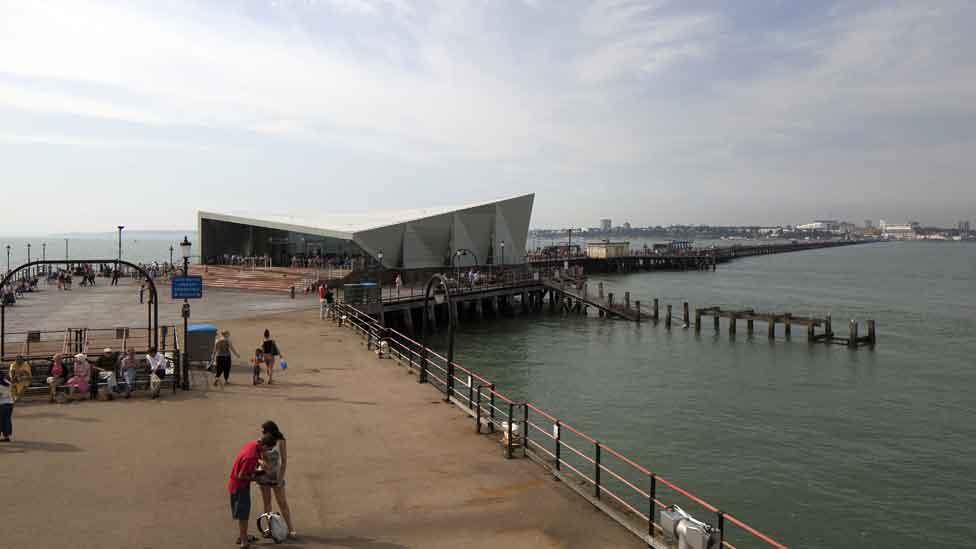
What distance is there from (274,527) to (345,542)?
83 cm

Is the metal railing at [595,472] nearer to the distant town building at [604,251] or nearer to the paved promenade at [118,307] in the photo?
the paved promenade at [118,307]

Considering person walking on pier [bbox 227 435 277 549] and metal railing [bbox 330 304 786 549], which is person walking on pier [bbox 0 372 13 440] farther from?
metal railing [bbox 330 304 786 549]

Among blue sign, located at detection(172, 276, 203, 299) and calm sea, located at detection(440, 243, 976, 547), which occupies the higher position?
blue sign, located at detection(172, 276, 203, 299)

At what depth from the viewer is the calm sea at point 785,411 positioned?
1452cm

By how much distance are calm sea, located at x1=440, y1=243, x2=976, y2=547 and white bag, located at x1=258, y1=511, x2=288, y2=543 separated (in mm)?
9410

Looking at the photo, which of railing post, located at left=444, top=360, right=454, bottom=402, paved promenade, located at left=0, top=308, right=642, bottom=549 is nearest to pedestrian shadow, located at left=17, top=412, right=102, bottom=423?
paved promenade, located at left=0, top=308, right=642, bottom=549

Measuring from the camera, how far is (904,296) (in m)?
65.8


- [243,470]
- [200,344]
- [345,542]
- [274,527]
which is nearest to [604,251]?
[200,344]

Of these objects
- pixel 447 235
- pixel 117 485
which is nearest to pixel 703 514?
pixel 117 485

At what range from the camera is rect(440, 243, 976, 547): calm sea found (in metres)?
14.5

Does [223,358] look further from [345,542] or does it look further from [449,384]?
[345,542]

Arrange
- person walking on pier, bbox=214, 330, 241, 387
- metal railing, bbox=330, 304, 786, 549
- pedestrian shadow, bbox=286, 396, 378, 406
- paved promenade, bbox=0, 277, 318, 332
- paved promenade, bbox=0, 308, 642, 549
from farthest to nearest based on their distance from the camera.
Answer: paved promenade, bbox=0, 277, 318, 332, person walking on pier, bbox=214, 330, 241, 387, pedestrian shadow, bbox=286, 396, 378, 406, metal railing, bbox=330, 304, 786, 549, paved promenade, bbox=0, 308, 642, 549

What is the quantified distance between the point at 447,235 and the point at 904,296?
44.9m

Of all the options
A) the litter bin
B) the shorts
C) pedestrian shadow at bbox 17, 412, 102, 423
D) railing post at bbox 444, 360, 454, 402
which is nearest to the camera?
the shorts
